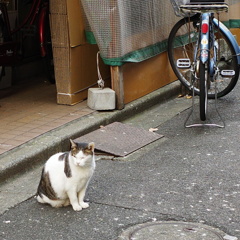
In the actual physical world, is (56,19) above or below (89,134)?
above

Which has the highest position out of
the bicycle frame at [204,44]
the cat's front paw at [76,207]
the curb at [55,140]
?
the bicycle frame at [204,44]

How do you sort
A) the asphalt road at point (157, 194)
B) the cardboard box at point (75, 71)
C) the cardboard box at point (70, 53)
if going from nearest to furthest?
the asphalt road at point (157, 194) < the cardboard box at point (70, 53) < the cardboard box at point (75, 71)

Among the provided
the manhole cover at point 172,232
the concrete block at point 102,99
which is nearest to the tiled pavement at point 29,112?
the concrete block at point 102,99

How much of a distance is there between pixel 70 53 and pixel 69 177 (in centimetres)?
313

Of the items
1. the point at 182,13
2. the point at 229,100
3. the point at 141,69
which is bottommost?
the point at 229,100

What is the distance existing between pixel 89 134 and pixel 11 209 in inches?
82.0

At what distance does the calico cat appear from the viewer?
5.57 meters

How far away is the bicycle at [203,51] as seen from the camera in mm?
8203

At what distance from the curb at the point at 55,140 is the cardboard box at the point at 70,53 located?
0.54 metres

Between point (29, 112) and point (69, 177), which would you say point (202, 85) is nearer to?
point (29, 112)

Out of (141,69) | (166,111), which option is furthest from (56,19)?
(166,111)

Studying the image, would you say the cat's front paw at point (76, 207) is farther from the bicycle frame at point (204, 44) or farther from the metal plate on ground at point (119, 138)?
the bicycle frame at point (204, 44)

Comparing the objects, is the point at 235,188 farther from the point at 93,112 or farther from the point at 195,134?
the point at 93,112

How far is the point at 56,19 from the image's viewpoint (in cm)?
834
